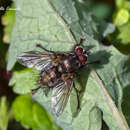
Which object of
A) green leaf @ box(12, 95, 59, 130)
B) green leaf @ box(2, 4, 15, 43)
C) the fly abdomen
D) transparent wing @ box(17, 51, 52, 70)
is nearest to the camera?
the fly abdomen

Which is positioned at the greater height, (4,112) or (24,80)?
(24,80)

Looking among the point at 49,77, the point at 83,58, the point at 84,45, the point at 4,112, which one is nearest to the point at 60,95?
the point at 49,77

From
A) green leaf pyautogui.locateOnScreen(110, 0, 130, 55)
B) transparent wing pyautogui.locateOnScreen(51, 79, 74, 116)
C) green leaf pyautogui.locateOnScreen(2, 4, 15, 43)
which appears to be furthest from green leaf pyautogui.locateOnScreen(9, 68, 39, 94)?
green leaf pyautogui.locateOnScreen(110, 0, 130, 55)

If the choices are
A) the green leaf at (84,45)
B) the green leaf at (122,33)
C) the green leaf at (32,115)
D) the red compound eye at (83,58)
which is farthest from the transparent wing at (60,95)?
the green leaf at (122,33)

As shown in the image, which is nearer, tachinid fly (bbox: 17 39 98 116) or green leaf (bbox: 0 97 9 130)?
tachinid fly (bbox: 17 39 98 116)

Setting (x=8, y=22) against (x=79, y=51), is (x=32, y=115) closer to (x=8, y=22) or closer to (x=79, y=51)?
(x=79, y=51)

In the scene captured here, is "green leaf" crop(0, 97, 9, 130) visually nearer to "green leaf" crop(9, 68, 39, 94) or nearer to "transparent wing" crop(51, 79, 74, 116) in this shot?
"green leaf" crop(9, 68, 39, 94)
